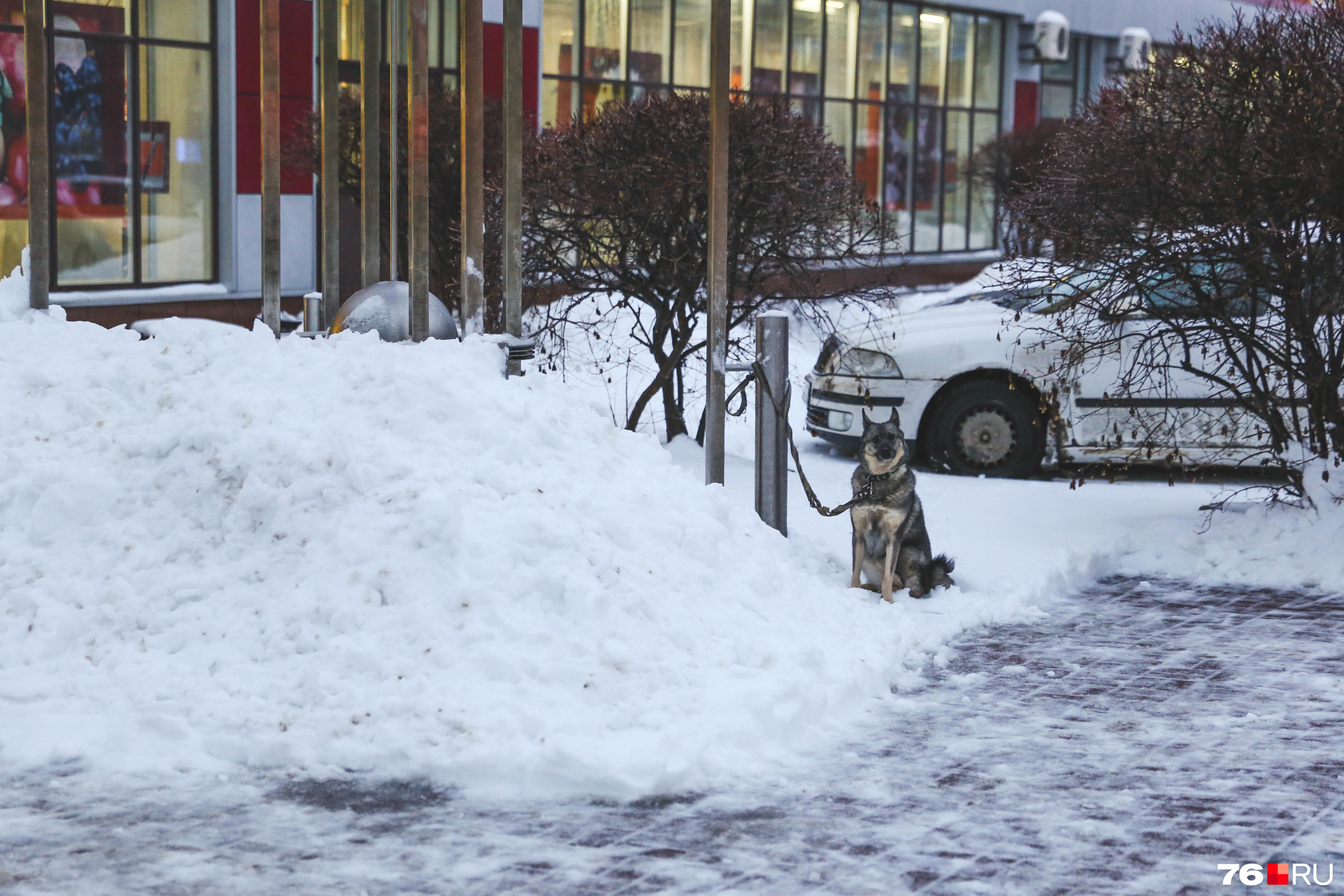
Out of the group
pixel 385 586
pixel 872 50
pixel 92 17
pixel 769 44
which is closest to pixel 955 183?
pixel 872 50

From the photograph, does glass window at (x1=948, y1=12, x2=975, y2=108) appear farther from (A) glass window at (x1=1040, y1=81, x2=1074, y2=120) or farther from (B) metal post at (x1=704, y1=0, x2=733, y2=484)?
(B) metal post at (x1=704, y1=0, x2=733, y2=484)

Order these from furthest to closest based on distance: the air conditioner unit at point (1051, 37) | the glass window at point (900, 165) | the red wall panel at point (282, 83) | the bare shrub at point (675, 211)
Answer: the air conditioner unit at point (1051, 37)
the glass window at point (900, 165)
the red wall panel at point (282, 83)
the bare shrub at point (675, 211)

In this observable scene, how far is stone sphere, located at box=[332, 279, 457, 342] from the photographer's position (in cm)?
765

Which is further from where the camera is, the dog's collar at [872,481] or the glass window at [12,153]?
the glass window at [12,153]

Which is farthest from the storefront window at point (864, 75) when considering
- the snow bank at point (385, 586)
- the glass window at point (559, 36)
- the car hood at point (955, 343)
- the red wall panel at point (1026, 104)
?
the snow bank at point (385, 586)

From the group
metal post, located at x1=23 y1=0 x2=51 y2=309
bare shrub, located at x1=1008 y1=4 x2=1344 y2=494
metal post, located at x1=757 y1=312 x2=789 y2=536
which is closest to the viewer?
metal post, located at x1=23 y1=0 x2=51 y2=309

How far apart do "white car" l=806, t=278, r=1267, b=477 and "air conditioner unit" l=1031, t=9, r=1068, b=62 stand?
16.8 metres

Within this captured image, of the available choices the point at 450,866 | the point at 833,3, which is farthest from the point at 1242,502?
the point at 833,3

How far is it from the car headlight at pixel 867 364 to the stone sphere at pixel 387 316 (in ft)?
12.2

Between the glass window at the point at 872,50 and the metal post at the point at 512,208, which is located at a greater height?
the glass window at the point at 872,50

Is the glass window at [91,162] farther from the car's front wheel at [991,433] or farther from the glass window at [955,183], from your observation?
the glass window at [955,183]

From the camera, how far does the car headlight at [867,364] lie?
1055cm

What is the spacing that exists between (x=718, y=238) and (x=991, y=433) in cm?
355

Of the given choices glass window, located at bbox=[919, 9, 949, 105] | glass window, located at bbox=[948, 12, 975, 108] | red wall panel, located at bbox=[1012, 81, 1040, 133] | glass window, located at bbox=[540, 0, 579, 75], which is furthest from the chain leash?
red wall panel, located at bbox=[1012, 81, 1040, 133]
